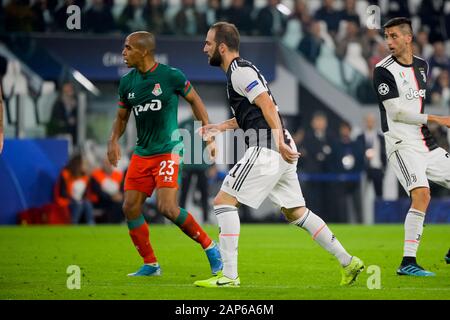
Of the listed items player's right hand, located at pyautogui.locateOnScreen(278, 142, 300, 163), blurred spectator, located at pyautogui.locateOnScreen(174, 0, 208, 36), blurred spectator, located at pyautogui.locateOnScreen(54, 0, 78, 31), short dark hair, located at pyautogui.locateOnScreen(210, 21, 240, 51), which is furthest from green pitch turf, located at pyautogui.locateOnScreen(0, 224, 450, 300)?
blurred spectator, located at pyautogui.locateOnScreen(174, 0, 208, 36)

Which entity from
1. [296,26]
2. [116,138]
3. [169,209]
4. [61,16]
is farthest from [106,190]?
[169,209]

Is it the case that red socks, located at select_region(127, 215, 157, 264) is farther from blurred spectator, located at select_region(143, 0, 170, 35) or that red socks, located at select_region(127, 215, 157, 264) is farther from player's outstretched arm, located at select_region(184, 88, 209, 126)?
blurred spectator, located at select_region(143, 0, 170, 35)

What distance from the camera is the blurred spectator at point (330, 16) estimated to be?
934 inches

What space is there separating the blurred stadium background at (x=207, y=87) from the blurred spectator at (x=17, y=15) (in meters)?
0.02

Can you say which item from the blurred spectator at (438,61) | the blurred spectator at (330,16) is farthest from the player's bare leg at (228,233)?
the blurred spectator at (438,61)

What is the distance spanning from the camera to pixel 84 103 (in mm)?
22453

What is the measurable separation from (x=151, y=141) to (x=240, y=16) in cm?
1325

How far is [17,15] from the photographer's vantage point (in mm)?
21656

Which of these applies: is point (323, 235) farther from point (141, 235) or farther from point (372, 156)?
point (372, 156)

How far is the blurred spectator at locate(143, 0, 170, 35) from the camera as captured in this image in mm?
22297

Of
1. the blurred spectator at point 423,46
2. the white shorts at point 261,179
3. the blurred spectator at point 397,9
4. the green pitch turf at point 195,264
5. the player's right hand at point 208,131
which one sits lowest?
the green pitch turf at point 195,264

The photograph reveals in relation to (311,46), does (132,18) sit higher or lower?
higher

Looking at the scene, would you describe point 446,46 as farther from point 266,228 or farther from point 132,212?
point 132,212

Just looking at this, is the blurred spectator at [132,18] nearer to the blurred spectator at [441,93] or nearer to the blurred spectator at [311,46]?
the blurred spectator at [311,46]
